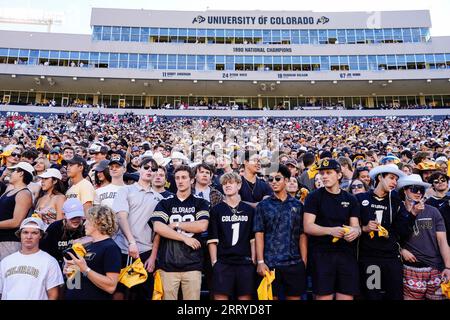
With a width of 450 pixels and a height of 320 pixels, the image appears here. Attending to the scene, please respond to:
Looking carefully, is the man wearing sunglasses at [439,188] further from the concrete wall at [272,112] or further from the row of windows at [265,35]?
the row of windows at [265,35]

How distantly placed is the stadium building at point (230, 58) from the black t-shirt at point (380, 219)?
115ft

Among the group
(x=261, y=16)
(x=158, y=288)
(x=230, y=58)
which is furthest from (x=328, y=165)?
(x=261, y=16)

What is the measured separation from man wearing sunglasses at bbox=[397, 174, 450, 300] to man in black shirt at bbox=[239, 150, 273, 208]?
73.0 inches

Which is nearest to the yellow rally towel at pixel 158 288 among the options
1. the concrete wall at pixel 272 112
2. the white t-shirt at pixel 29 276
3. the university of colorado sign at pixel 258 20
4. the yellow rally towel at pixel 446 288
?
the white t-shirt at pixel 29 276

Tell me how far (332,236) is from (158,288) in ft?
6.54

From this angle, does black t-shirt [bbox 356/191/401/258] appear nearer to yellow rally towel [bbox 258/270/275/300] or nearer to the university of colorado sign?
yellow rally towel [bbox 258/270/275/300]

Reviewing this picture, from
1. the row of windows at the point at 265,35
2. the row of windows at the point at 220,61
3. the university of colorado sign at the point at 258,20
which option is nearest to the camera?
the row of windows at the point at 220,61

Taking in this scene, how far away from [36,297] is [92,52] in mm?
40113

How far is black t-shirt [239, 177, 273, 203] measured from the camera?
4.76 metres

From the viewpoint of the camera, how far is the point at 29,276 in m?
3.03

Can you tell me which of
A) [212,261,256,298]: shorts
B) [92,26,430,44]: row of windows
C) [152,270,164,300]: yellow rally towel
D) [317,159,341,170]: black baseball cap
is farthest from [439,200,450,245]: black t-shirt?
[92,26,430,44]: row of windows

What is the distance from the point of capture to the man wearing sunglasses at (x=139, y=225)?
3.68m
